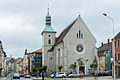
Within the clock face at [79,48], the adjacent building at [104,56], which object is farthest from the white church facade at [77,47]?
the adjacent building at [104,56]

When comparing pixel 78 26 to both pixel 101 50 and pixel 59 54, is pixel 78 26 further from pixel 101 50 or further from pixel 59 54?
pixel 101 50

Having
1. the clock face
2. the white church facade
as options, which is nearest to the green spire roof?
the white church facade

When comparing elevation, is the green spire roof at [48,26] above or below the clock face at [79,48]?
above

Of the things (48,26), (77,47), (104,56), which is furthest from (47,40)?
(104,56)

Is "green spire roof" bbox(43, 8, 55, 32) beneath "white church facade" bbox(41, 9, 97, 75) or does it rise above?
above

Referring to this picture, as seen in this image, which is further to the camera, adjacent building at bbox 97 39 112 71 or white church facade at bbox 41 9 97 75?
adjacent building at bbox 97 39 112 71

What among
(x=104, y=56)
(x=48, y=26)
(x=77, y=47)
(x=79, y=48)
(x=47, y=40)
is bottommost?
(x=104, y=56)

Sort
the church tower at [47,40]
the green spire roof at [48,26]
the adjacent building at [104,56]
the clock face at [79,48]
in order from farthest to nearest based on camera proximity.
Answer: the adjacent building at [104,56] < the green spire roof at [48,26] < the church tower at [47,40] < the clock face at [79,48]

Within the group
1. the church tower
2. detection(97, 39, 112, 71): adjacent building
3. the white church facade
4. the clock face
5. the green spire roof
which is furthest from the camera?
detection(97, 39, 112, 71): adjacent building

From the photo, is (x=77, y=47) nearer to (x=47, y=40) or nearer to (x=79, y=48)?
(x=79, y=48)

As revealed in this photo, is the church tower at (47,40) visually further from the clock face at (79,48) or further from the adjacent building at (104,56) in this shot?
the adjacent building at (104,56)

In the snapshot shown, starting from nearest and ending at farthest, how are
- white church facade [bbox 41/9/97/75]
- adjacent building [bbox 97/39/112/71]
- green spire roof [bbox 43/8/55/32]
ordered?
white church facade [bbox 41/9/97/75]
green spire roof [bbox 43/8/55/32]
adjacent building [bbox 97/39/112/71]

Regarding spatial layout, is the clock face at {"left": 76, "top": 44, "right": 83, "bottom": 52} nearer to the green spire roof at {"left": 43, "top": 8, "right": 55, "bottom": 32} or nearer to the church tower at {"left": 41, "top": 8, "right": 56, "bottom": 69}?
the church tower at {"left": 41, "top": 8, "right": 56, "bottom": 69}

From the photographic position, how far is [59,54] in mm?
91438
